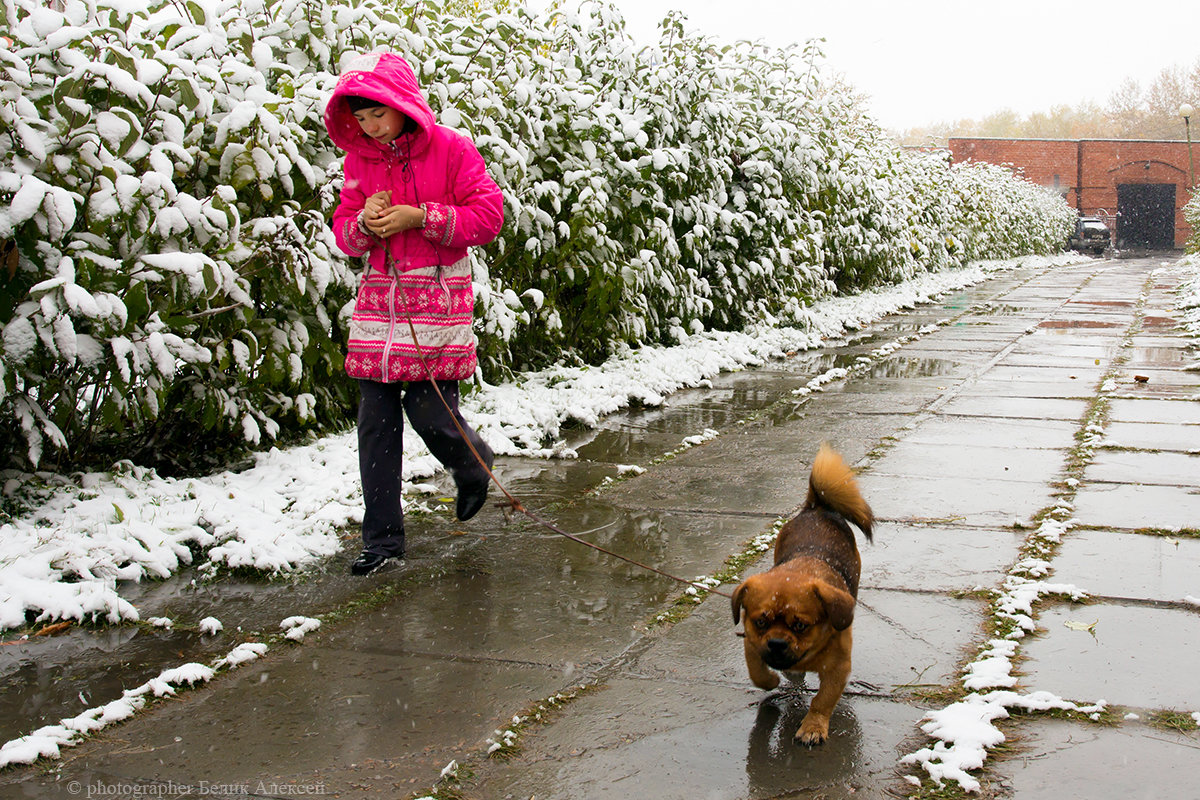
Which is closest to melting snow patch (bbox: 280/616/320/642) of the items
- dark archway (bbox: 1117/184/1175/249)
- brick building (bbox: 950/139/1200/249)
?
brick building (bbox: 950/139/1200/249)

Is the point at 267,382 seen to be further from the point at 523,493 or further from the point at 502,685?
the point at 502,685

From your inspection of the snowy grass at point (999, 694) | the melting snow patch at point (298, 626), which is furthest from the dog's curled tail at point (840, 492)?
the melting snow patch at point (298, 626)

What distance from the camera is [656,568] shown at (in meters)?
3.73

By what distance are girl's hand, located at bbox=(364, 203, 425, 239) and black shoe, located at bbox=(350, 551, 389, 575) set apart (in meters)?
1.11

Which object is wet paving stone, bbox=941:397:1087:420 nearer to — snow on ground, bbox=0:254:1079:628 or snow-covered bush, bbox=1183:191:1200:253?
snow on ground, bbox=0:254:1079:628

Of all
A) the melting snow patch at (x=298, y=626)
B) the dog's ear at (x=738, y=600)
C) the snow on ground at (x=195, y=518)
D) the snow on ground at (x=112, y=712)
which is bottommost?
the melting snow patch at (x=298, y=626)

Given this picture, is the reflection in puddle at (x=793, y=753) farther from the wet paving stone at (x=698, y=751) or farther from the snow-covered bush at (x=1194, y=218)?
the snow-covered bush at (x=1194, y=218)

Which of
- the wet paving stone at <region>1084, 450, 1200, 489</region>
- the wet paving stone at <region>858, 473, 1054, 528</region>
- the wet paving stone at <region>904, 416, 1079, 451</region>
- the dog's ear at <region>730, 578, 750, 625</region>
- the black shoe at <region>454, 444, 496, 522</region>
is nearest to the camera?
the dog's ear at <region>730, 578, 750, 625</region>

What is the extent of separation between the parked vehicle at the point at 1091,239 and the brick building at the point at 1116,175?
38.7ft

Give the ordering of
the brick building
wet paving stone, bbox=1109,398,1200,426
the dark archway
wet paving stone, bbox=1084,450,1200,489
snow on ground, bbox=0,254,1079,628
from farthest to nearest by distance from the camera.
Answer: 1. the brick building
2. the dark archway
3. wet paving stone, bbox=1109,398,1200,426
4. wet paving stone, bbox=1084,450,1200,489
5. snow on ground, bbox=0,254,1079,628

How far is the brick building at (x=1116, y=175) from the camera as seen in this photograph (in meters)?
53.4

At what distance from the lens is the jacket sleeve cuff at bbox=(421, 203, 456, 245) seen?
11.9 ft

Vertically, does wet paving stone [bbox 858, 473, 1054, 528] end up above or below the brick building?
below

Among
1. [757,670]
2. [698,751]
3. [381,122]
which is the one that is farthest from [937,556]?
[381,122]
